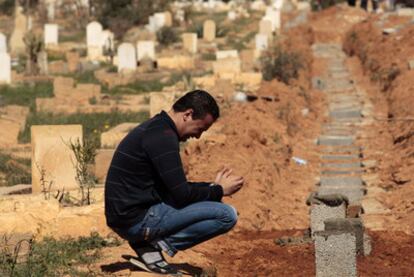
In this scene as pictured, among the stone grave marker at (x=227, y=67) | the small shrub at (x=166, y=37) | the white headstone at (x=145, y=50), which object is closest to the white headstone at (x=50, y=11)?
the small shrub at (x=166, y=37)

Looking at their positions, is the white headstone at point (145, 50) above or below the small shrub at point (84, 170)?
below

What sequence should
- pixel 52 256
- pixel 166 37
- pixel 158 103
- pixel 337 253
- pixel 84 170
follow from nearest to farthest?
pixel 337 253, pixel 52 256, pixel 84 170, pixel 158 103, pixel 166 37

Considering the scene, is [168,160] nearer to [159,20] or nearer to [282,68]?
[282,68]

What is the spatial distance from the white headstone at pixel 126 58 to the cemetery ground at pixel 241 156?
0.40m

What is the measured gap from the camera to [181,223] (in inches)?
Answer: 287

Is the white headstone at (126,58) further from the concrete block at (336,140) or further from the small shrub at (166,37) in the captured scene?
the concrete block at (336,140)

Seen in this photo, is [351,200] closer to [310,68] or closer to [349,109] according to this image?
[349,109]

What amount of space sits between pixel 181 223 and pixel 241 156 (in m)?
7.67

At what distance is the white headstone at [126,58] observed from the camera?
30500 millimetres

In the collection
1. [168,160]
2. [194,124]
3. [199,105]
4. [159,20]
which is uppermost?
[199,105]

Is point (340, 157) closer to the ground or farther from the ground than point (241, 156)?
closer to the ground

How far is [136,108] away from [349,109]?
466 centimetres

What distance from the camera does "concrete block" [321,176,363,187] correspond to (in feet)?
49.0

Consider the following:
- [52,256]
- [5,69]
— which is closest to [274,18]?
[5,69]
